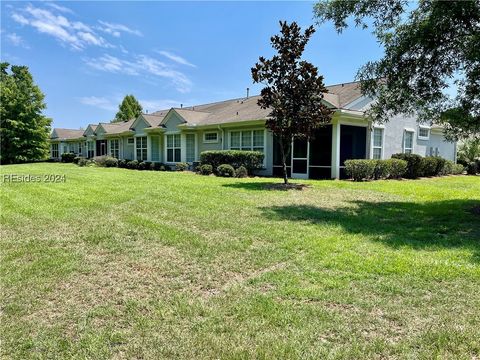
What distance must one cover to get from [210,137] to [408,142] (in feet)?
43.5

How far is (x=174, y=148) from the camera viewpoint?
27.6 meters

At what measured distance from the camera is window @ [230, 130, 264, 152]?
2128 cm

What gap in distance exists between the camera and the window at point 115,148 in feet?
120

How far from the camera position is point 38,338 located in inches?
131

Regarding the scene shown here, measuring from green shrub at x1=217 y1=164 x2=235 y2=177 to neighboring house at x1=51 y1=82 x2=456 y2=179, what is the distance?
259cm

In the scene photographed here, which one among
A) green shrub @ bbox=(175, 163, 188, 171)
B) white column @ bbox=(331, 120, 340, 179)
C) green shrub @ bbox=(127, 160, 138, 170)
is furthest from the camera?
green shrub @ bbox=(127, 160, 138, 170)

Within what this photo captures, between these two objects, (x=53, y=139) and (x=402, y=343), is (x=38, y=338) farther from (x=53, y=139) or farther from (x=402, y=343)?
(x=53, y=139)

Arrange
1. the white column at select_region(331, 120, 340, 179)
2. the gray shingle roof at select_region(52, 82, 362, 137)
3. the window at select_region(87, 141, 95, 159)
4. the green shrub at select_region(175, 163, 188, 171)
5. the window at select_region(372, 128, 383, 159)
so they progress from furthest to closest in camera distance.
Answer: the window at select_region(87, 141, 95, 159)
the green shrub at select_region(175, 163, 188, 171)
the window at select_region(372, 128, 383, 159)
the gray shingle roof at select_region(52, 82, 362, 137)
the white column at select_region(331, 120, 340, 179)

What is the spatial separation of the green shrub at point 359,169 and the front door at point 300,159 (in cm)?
245

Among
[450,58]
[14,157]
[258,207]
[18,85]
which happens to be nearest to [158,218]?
[258,207]

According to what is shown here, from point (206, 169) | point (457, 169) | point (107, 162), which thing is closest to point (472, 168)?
point (457, 169)

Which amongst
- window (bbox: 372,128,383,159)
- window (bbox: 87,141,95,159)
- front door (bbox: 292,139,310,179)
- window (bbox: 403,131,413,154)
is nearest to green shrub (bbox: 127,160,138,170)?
window (bbox: 87,141,95,159)

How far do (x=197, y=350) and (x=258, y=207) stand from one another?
6734 mm

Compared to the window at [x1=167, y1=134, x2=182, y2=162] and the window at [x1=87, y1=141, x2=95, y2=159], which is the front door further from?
the window at [x1=87, y1=141, x2=95, y2=159]
